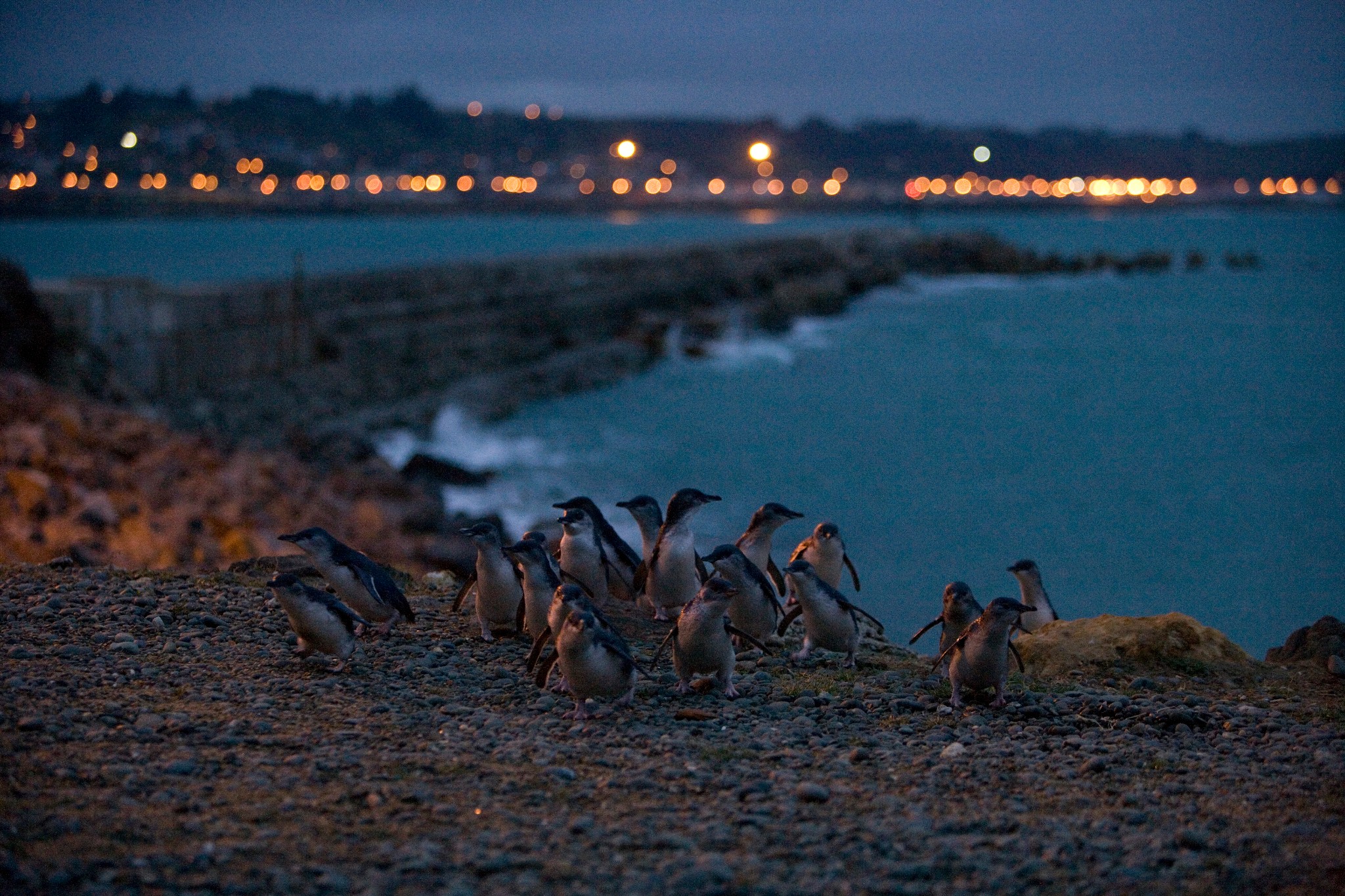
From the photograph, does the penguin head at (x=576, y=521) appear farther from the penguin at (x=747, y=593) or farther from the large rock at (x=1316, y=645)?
the large rock at (x=1316, y=645)

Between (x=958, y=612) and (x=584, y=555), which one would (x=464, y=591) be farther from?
(x=958, y=612)

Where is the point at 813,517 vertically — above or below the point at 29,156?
below

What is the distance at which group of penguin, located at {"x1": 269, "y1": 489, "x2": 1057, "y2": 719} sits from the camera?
5934 millimetres

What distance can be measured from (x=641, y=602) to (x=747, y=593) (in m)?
1.01

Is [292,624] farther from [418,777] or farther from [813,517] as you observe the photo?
[813,517]

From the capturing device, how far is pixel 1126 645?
7.09 metres

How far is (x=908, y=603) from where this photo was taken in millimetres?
14961

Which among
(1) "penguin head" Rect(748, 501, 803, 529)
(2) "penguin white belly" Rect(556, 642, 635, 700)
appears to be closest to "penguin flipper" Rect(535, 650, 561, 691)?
(2) "penguin white belly" Rect(556, 642, 635, 700)

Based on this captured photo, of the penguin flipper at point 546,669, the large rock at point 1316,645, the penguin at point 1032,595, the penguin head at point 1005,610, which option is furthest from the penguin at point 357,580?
the large rock at point 1316,645

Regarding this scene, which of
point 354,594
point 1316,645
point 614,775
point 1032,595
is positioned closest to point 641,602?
point 354,594

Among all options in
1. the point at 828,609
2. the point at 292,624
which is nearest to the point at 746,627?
the point at 828,609

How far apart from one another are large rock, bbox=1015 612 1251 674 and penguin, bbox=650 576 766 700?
193 centimetres

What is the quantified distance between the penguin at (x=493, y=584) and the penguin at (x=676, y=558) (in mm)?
784

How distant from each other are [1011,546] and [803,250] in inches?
1334
